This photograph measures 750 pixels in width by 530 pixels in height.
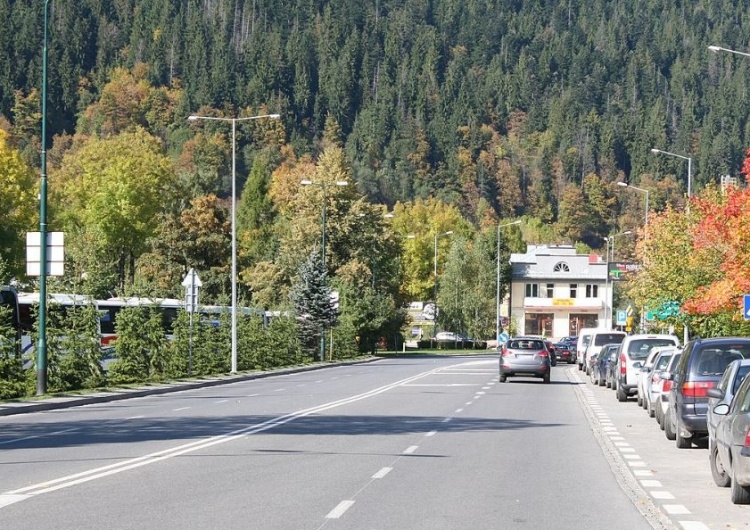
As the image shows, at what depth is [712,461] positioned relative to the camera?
1505cm

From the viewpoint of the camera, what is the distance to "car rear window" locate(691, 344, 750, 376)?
19953mm

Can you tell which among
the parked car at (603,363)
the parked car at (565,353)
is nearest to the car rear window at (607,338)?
the parked car at (603,363)

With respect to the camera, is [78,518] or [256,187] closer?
[78,518]

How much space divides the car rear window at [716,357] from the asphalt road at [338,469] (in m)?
1.41

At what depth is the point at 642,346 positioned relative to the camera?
3575 centimetres

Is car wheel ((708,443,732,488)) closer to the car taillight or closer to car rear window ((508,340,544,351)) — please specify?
the car taillight

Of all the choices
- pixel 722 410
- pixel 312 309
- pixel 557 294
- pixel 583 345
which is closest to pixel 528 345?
pixel 583 345

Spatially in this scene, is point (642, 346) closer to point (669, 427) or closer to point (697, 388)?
point (669, 427)

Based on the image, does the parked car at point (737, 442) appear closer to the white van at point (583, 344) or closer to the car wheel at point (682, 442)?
the car wheel at point (682, 442)

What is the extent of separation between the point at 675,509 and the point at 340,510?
136 inches

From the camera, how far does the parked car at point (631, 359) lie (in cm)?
3447

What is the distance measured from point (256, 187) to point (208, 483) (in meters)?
133

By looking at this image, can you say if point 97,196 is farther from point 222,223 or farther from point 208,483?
point 208,483

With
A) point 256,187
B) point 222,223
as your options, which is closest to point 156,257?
point 222,223
